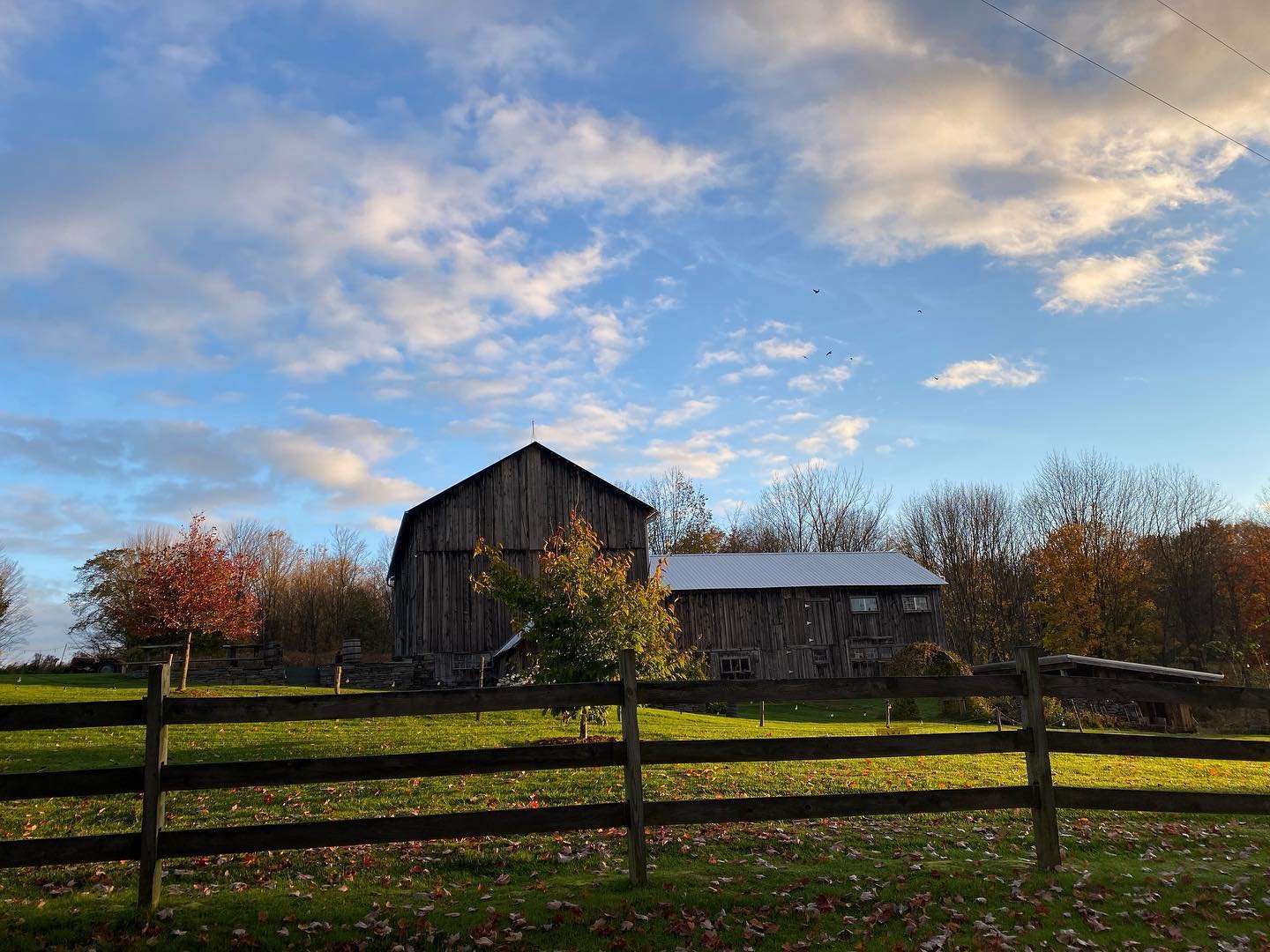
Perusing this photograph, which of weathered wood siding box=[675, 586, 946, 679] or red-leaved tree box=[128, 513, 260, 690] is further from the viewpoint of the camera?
weathered wood siding box=[675, 586, 946, 679]

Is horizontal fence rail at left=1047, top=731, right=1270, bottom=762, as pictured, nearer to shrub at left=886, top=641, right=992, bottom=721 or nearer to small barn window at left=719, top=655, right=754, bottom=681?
shrub at left=886, top=641, right=992, bottom=721

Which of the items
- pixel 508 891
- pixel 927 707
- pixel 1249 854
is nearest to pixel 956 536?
pixel 927 707

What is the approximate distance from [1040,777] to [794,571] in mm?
38695

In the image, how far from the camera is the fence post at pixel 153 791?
20.9ft

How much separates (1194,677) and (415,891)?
1548 inches

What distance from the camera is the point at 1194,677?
36406 millimetres

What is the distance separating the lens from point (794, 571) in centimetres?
4588

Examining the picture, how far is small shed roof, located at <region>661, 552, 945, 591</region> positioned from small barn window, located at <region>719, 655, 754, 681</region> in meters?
3.53

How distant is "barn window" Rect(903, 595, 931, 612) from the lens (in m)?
45.2

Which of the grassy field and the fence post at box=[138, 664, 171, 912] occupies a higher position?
the fence post at box=[138, 664, 171, 912]

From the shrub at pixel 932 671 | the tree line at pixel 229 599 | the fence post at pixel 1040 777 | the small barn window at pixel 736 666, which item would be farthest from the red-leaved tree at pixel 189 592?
the fence post at pixel 1040 777

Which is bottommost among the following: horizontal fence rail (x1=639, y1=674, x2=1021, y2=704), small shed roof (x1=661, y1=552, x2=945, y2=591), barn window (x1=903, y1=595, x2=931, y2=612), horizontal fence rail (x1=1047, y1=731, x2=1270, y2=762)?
horizontal fence rail (x1=1047, y1=731, x2=1270, y2=762)

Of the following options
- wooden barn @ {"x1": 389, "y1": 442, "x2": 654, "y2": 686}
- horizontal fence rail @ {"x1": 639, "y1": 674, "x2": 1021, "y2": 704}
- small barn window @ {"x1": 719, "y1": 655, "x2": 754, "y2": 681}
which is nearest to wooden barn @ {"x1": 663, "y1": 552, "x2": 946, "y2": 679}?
small barn window @ {"x1": 719, "y1": 655, "x2": 754, "y2": 681}

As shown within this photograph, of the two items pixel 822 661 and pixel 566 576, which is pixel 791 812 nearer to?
pixel 566 576
